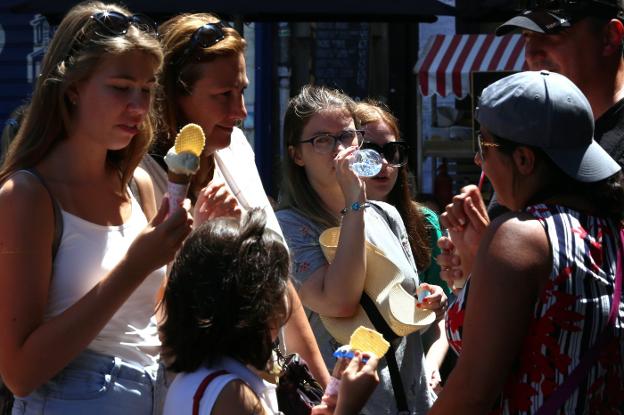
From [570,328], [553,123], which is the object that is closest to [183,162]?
[553,123]

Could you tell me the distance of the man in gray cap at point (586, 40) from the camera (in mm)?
3230

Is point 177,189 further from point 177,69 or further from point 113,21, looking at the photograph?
point 177,69

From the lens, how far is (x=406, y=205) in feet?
14.3

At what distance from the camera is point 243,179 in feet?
10.3

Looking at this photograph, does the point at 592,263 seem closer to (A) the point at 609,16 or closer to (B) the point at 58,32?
(A) the point at 609,16

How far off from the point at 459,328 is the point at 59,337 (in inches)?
37.8

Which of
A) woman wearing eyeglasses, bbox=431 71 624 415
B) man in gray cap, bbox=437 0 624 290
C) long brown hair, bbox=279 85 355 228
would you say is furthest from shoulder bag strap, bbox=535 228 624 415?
long brown hair, bbox=279 85 355 228

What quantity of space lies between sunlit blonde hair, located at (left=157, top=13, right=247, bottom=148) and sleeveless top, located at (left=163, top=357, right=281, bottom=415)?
98cm

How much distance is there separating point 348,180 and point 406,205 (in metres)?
0.87

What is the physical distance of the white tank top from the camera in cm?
242

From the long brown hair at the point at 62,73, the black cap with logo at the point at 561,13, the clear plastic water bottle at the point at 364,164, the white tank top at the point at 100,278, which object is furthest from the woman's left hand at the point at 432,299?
the long brown hair at the point at 62,73

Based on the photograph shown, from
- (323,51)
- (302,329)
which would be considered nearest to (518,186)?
(302,329)

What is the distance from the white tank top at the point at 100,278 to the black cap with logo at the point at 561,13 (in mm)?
1443

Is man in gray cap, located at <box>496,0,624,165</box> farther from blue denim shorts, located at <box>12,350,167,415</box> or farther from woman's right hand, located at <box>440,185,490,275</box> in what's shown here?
blue denim shorts, located at <box>12,350,167,415</box>
